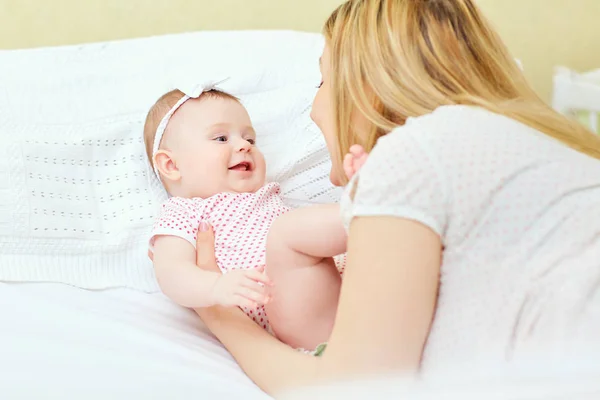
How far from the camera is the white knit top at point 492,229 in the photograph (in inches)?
28.4

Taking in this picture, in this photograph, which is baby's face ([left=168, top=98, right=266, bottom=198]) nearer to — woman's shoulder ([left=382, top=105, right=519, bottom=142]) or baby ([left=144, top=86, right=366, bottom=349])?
baby ([left=144, top=86, right=366, bottom=349])

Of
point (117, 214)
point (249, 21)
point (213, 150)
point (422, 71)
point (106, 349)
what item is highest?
point (249, 21)

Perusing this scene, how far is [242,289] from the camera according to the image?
94 cm

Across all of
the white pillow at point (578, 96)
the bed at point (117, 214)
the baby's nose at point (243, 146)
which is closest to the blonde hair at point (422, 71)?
the bed at point (117, 214)

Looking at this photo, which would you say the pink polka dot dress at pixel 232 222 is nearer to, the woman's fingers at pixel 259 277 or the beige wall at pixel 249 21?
the woman's fingers at pixel 259 277

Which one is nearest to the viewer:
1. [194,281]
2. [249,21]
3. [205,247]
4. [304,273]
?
[304,273]

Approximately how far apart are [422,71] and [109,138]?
72cm

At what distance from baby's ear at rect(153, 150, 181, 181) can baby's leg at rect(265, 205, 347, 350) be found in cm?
41

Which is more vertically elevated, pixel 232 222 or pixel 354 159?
pixel 354 159

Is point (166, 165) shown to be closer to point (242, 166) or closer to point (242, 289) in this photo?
point (242, 166)

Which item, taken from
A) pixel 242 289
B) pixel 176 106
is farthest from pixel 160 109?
pixel 242 289

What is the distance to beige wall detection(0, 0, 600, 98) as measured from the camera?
1.84m

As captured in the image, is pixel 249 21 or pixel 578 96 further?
pixel 249 21

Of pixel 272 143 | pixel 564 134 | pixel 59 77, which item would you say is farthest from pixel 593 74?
pixel 59 77
